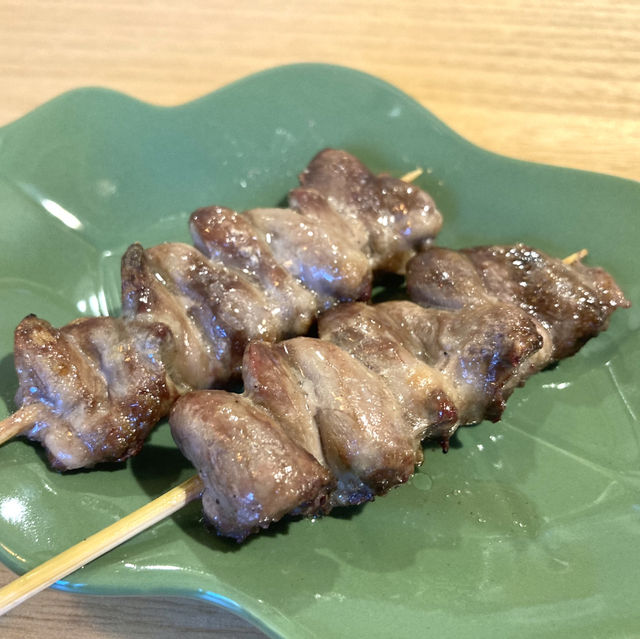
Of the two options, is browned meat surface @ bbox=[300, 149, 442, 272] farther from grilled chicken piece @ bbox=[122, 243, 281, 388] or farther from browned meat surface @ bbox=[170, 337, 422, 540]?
browned meat surface @ bbox=[170, 337, 422, 540]

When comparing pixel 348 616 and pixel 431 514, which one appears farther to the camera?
pixel 431 514

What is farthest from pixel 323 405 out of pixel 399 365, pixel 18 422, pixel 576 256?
pixel 576 256

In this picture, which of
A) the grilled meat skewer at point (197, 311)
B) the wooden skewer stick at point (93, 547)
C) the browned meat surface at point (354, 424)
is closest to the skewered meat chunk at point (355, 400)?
the browned meat surface at point (354, 424)

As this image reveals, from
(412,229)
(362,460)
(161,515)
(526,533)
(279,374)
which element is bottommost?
(526,533)

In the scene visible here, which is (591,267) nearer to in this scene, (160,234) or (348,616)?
(348,616)

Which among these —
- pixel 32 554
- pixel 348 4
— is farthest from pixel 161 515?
pixel 348 4

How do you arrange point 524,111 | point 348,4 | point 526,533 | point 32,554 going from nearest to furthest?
point 32,554
point 526,533
point 524,111
point 348,4

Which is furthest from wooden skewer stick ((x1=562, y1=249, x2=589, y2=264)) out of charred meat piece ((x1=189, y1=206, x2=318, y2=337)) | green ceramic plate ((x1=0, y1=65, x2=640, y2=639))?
charred meat piece ((x1=189, y1=206, x2=318, y2=337))
